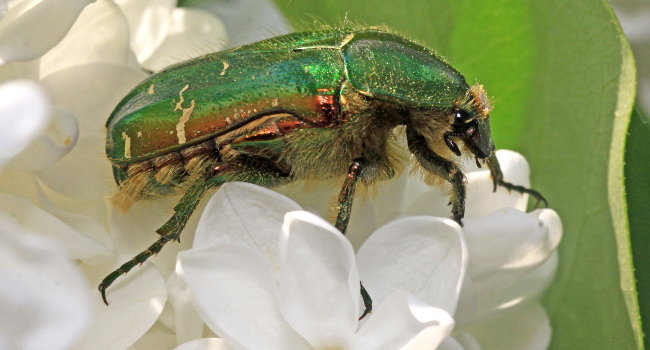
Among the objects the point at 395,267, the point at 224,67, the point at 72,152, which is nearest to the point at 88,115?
the point at 72,152

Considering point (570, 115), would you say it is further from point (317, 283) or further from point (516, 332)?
point (317, 283)

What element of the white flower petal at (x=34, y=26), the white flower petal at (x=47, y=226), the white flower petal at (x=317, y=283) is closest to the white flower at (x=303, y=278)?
the white flower petal at (x=317, y=283)

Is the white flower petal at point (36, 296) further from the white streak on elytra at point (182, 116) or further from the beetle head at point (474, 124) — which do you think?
the beetle head at point (474, 124)

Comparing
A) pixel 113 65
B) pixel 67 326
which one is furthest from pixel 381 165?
pixel 67 326

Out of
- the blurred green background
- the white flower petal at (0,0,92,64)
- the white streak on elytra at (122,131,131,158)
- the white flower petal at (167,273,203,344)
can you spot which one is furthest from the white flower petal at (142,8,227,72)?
the white flower petal at (167,273,203,344)

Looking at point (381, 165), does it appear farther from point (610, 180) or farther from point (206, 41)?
point (206, 41)
